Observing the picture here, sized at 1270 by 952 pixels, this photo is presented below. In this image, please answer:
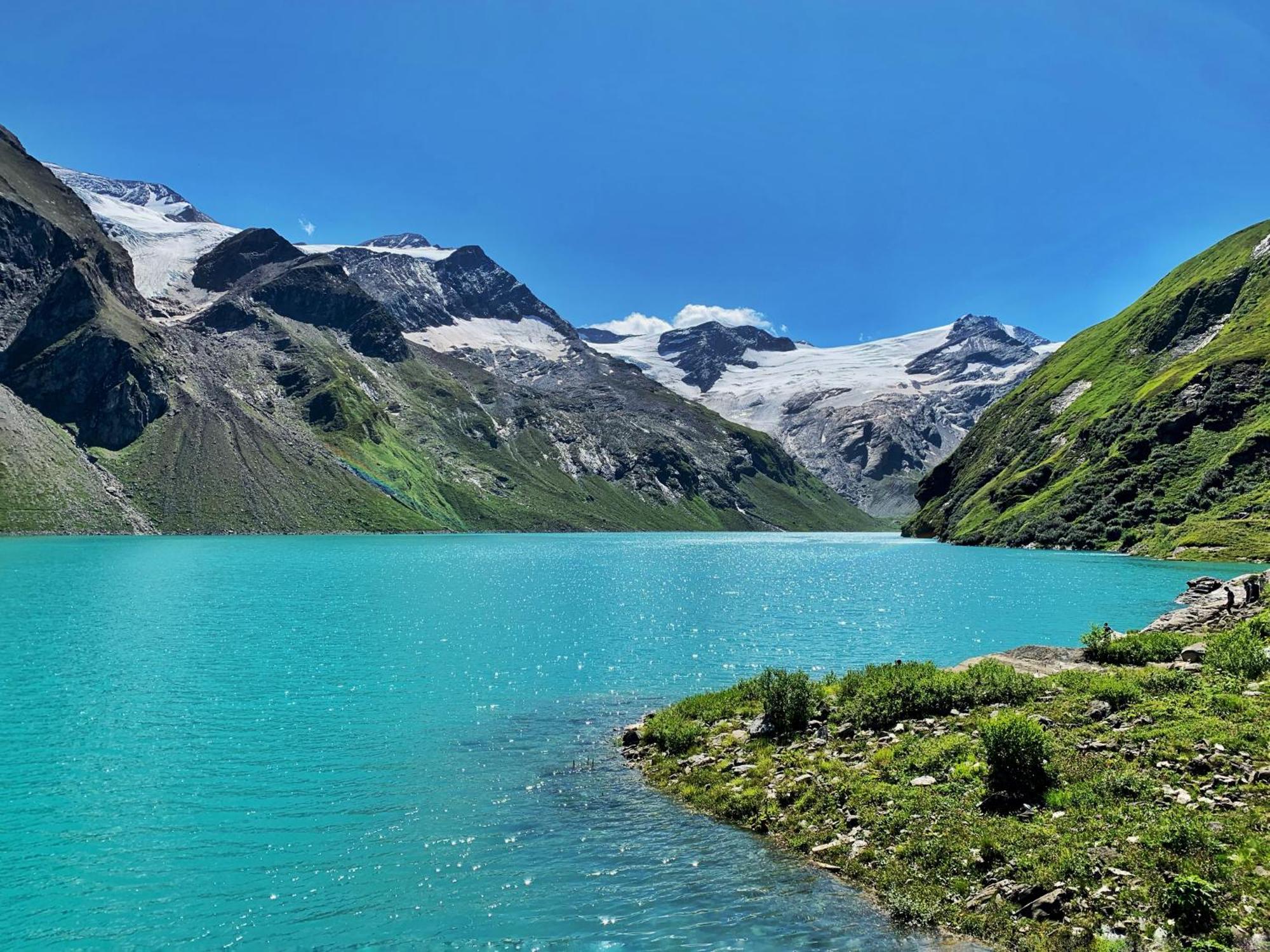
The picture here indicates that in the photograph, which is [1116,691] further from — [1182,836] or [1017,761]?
[1182,836]

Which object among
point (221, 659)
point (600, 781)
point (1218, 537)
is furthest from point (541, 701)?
point (1218, 537)

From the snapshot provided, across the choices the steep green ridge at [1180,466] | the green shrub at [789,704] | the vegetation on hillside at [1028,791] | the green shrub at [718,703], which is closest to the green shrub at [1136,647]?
the vegetation on hillside at [1028,791]

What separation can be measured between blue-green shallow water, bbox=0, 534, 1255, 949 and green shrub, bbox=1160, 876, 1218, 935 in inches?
191

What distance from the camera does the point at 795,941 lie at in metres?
→ 15.9

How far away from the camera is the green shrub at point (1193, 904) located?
13438mm

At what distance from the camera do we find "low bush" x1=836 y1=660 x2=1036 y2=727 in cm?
2827

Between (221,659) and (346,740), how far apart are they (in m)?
24.0

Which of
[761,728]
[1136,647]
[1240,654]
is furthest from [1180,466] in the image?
[761,728]

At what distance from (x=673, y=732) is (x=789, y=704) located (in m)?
5.13

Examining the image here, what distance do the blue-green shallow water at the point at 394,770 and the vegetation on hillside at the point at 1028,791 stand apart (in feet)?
6.10

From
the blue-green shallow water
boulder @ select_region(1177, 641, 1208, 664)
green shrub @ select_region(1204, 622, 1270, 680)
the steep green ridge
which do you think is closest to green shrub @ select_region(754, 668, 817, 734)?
the blue-green shallow water

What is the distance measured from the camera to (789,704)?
30.0m

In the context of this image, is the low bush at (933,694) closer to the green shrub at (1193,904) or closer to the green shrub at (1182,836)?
the green shrub at (1182,836)

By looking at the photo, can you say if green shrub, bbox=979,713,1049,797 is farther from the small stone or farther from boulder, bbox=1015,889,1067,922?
the small stone
